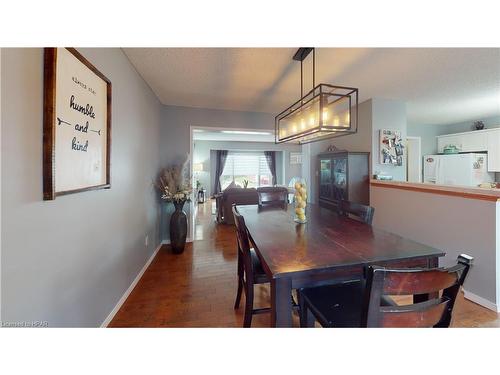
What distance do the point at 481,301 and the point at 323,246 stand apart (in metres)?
2.02

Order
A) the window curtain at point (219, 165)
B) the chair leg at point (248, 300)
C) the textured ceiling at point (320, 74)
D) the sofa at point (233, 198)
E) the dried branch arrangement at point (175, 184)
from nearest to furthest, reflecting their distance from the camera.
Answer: the chair leg at point (248, 300) → the textured ceiling at point (320, 74) → the dried branch arrangement at point (175, 184) → the sofa at point (233, 198) → the window curtain at point (219, 165)

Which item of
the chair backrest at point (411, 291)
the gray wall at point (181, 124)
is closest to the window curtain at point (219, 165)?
the gray wall at point (181, 124)

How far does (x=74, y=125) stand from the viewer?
3.93ft

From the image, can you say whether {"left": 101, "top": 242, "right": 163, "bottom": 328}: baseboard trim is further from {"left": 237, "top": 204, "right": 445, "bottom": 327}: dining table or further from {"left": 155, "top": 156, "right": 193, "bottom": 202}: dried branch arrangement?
{"left": 237, "top": 204, "right": 445, "bottom": 327}: dining table

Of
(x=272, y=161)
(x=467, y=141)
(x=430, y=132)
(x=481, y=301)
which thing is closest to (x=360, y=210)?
(x=481, y=301)

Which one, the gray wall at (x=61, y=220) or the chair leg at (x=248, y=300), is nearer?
the gray wall at (x=61, y=220)

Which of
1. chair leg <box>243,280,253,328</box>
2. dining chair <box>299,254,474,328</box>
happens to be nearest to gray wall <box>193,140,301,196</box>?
chair leg <box>243,280,253,328</box>

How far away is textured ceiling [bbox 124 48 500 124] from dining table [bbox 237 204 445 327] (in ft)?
5.43

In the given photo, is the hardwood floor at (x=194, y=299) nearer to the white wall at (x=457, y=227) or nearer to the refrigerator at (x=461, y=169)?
the white wall at (x=457, y=227)

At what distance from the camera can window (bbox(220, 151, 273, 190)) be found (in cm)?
923

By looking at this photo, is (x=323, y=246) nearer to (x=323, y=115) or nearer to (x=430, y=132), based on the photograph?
(x=323, y=115)

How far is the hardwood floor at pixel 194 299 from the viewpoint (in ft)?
5.57

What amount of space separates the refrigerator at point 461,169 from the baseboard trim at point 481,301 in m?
3.01

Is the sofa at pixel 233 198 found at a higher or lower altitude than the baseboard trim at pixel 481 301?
higher
